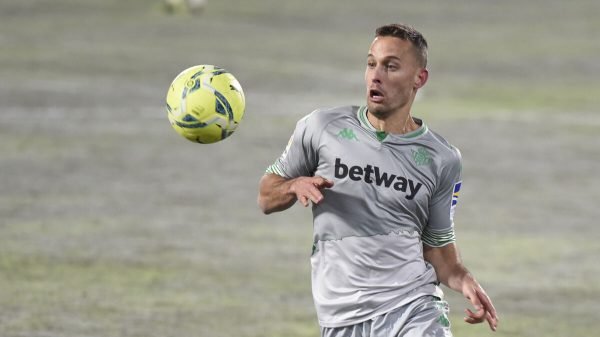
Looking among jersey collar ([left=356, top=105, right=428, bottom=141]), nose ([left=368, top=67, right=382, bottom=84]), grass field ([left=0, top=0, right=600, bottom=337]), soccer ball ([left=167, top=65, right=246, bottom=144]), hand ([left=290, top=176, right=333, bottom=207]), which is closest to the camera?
hand ([left=290, top=176, right=333, bottom=207])

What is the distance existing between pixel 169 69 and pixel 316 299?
905 inches

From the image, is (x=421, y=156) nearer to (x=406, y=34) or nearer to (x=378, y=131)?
(x=378, y=131)

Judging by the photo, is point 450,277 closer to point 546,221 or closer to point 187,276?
point 187,276

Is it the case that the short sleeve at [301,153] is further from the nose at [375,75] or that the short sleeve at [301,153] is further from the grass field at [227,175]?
the grass field at [227,175]

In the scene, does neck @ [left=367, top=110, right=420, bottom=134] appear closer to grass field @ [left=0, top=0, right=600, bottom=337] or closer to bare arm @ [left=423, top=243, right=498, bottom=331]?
bare arm @ [left=423, top=243, right=498, bottom=331]

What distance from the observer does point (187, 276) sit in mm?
14000

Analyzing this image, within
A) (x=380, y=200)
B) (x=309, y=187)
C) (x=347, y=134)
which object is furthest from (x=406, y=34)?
(x=309, y=187)

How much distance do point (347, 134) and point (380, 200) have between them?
0.39 metres

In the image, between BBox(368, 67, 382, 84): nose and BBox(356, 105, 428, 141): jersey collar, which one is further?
BBox(356, 105, 428, 141): jersey collar

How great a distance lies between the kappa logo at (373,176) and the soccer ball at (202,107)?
1080 millimetres

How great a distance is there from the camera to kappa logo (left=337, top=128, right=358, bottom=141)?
772cm

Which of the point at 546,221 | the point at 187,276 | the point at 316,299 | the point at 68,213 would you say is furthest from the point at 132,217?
the point at 316,299

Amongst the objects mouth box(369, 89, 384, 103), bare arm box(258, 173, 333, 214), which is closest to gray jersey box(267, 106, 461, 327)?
bare arm box(258, 173, 333, 214)

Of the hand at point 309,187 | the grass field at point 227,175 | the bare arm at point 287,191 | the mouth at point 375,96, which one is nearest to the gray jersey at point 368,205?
the bare arm at point 287,191
